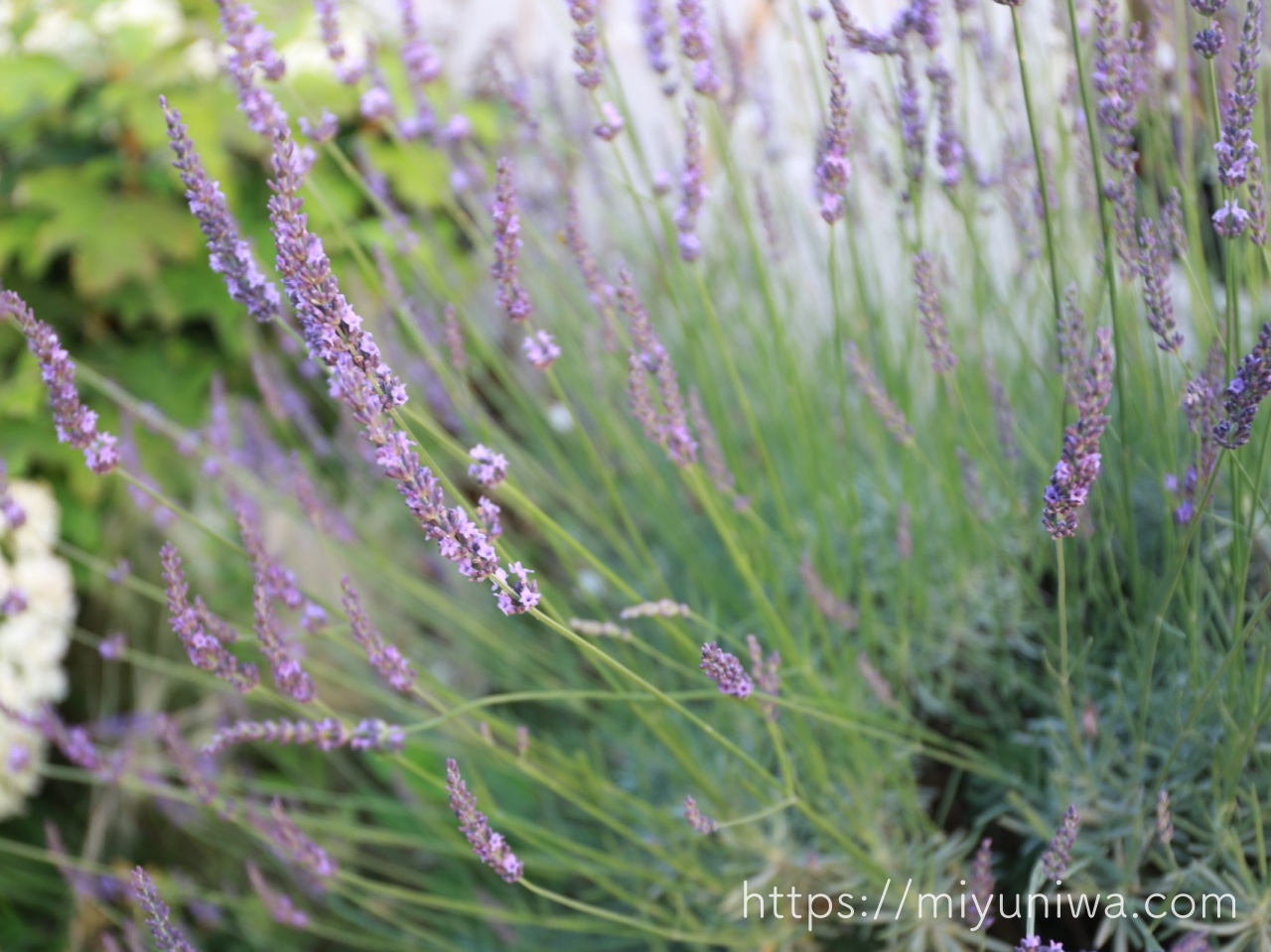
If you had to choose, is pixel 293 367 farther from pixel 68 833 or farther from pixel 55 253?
pixel 68 833

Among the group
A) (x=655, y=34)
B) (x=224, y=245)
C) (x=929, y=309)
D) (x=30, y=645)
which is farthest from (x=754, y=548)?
(x=30, y=645)

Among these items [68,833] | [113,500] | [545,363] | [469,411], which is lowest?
[68,833]

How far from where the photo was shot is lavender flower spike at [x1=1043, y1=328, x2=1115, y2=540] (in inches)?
31.1

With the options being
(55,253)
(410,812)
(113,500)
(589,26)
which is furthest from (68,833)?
(589,26)

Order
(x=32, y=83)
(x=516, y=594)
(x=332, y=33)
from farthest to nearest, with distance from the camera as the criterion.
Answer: (x=32, y=83)
(x=332, y=33)
(x=516, y=594)

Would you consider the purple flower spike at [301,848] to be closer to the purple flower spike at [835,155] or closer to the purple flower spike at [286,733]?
the purple flower spike at [286,733]

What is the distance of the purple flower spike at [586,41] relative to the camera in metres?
1.15

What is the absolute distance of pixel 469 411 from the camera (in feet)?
4.57

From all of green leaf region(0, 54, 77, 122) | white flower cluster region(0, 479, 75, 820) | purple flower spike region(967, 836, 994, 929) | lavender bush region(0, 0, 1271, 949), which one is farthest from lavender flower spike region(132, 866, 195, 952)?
green leaf region(0, 54, 77, 122)

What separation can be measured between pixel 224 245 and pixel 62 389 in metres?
0.20

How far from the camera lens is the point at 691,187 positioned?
127 cm

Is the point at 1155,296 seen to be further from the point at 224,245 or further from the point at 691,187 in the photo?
the point at 224,245

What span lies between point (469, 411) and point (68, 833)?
1.83 m

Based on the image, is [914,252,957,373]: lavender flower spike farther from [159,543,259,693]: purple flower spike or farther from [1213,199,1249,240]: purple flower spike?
[159,543,259,693]: purple flower spike
